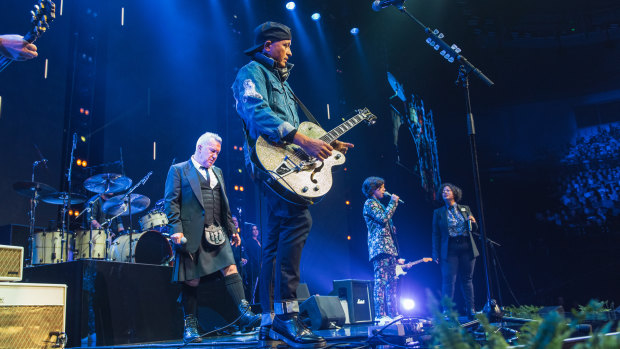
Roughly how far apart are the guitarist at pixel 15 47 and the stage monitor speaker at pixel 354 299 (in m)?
5.18

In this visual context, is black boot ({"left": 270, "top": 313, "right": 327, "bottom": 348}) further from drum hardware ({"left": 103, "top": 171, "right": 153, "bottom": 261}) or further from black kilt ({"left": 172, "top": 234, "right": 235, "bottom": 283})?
drum hardware ({"left": 103, "top": 171, "right": 153, "bottom": 261})

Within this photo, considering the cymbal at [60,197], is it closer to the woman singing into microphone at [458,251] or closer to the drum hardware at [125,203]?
the drum hardware at [125,203]

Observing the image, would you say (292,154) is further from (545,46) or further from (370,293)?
(545,46)

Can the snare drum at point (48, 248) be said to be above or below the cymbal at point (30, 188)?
below

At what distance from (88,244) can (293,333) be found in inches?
209

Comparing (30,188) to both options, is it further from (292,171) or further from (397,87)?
(397,87)

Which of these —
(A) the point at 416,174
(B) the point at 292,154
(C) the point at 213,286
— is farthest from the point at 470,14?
(B) the point at 292,154

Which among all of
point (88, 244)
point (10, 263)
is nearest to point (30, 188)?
point (88, 244)

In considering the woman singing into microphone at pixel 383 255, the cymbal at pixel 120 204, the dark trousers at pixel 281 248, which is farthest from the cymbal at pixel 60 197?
the dark trousers at pixel 281 248

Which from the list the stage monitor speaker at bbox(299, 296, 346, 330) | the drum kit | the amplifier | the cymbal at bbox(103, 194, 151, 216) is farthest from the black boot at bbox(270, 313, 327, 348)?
the cymbal at bbox(103, 194, 151, 216)

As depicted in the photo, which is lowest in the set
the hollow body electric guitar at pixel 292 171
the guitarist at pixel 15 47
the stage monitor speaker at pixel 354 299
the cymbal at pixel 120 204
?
the stage monitor speaker at pixel 354 299

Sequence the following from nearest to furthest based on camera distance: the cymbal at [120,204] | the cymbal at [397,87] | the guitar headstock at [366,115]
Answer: the guitar headstock at [366,115] < the cymbal at [120,204] < the cymbal at [397,87]

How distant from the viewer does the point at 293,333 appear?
280cm

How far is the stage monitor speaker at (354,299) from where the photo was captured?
22.8ft
